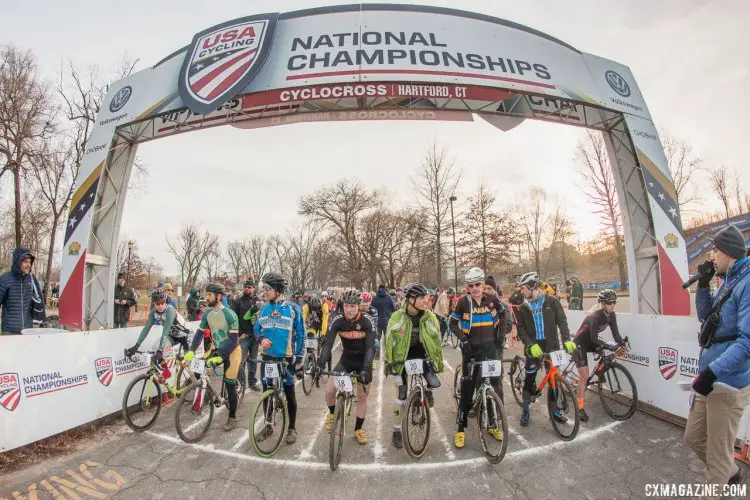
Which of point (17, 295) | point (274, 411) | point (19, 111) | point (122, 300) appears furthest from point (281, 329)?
point (19, 111)

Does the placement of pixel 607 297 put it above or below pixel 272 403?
above

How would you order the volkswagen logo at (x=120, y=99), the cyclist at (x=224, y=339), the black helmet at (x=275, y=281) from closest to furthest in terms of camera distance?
the black helmet at (x=275, y=281) < the cyclist at (x=224, y=339) < the volkswagen logo at (x=120, y=99)

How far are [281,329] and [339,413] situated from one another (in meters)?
1.37

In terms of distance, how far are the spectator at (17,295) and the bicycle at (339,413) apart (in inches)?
192

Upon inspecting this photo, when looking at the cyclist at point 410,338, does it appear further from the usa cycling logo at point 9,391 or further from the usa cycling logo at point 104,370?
the usa cycling logo at point 9,391

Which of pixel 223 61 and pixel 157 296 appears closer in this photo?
pixel 157 296

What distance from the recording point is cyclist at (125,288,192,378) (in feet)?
18.9

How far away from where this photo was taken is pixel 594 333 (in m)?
5.61

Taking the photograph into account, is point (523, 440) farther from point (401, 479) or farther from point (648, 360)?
point (648, 360)

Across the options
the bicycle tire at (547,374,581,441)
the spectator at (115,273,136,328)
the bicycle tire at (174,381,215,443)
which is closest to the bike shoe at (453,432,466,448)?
the bicycle tire at (547,374,581,441)

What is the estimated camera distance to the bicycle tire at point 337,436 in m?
4.00

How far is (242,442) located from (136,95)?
8.92m

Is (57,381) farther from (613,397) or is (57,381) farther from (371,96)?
(613,397)

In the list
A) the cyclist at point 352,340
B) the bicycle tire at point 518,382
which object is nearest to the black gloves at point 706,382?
the cyclist at point 352,340
